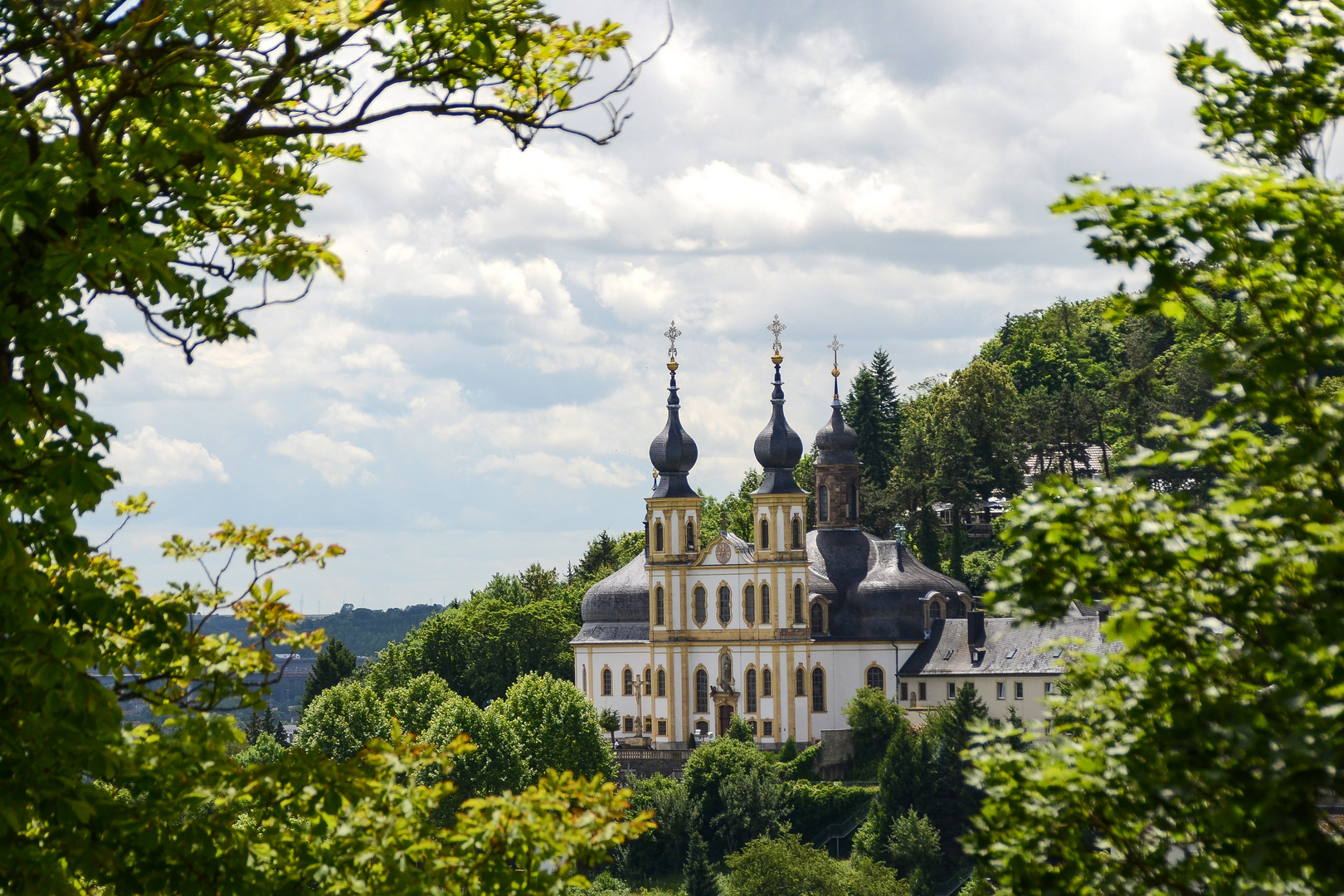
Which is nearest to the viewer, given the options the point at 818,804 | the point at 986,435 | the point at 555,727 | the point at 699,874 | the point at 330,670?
the point at 699,874

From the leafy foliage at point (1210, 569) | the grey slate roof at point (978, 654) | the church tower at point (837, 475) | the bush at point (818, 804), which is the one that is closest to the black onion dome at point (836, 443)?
the church tower at point (837, 475)

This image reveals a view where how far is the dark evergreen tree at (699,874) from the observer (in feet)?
208

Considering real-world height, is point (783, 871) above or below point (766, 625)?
below

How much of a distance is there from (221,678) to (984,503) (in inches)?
3458

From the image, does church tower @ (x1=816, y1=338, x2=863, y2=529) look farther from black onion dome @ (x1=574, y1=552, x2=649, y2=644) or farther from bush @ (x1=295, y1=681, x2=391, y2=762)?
bush @ (x1=295, y1=681, x2=391, y2=762)

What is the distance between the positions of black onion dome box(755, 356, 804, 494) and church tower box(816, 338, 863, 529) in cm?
409

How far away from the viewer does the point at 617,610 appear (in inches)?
3406

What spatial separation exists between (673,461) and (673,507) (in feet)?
8.34

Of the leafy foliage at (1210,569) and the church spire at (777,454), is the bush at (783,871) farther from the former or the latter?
the leafy foliage at (1210,569)

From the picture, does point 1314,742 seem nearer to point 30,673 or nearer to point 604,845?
point 604,845

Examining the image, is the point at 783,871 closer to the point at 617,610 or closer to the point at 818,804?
the point at 818,804

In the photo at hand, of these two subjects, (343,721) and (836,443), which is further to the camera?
(836,443)

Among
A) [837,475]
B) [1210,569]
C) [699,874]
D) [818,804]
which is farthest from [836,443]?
[1210,569]

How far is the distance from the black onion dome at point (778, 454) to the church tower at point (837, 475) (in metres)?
4.09
